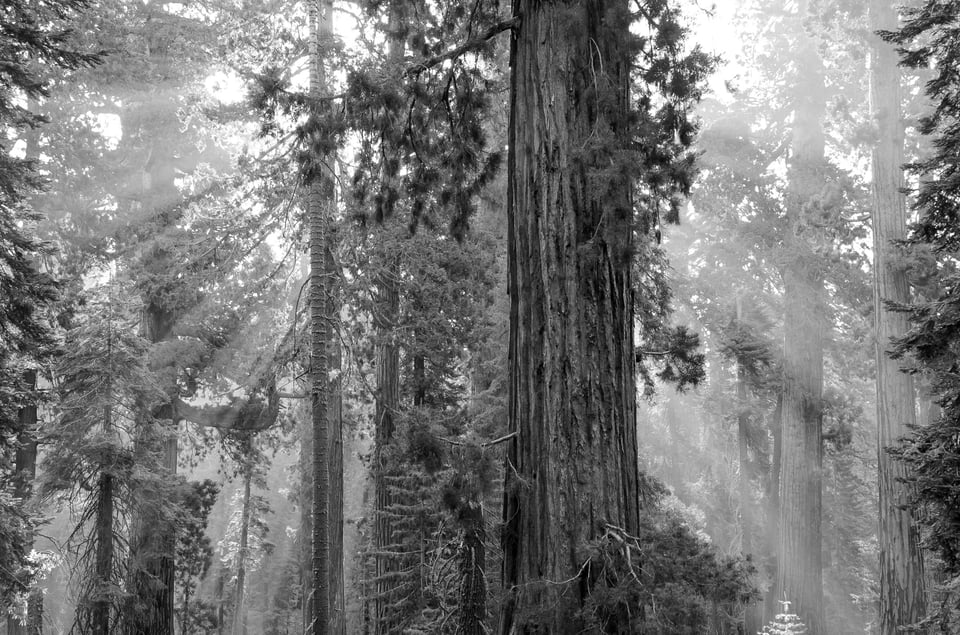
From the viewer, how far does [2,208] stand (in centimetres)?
977

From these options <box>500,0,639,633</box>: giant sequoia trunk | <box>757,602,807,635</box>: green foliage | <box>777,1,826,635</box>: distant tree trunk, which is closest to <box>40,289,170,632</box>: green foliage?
<box>500,0,639,633</box>: giant sequoia trunk

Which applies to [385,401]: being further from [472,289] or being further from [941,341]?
[941,341]

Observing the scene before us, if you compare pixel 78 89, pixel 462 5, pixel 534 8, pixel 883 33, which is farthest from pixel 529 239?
pixel 78 89

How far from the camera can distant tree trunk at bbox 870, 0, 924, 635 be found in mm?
11320

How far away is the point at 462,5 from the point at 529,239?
2.48 metres

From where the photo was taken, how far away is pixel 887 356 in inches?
422

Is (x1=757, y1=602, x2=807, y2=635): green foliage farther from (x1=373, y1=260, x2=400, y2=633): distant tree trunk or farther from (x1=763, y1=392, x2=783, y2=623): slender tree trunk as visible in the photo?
(x1=763, y1=392, x2=783, y2=623): slender tree trunk

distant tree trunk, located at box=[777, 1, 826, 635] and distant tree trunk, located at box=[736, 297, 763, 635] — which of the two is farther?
distant tree trunk, located at box=[736, 297, 763, 635]

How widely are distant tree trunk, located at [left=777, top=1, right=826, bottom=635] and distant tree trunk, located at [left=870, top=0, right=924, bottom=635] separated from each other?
3185 millimetres

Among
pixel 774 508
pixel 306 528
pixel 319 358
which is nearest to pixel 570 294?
pixel 319 358

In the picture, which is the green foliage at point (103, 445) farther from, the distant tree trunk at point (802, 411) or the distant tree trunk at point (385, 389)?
the distant tree trunk at point (802, 411)

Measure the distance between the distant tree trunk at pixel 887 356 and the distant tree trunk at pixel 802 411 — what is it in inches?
125

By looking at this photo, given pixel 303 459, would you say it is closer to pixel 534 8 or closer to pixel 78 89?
pixel 78 89

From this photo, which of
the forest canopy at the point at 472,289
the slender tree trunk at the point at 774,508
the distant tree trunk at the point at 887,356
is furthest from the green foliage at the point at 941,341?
the slender tree trunk at the point at 774,508
